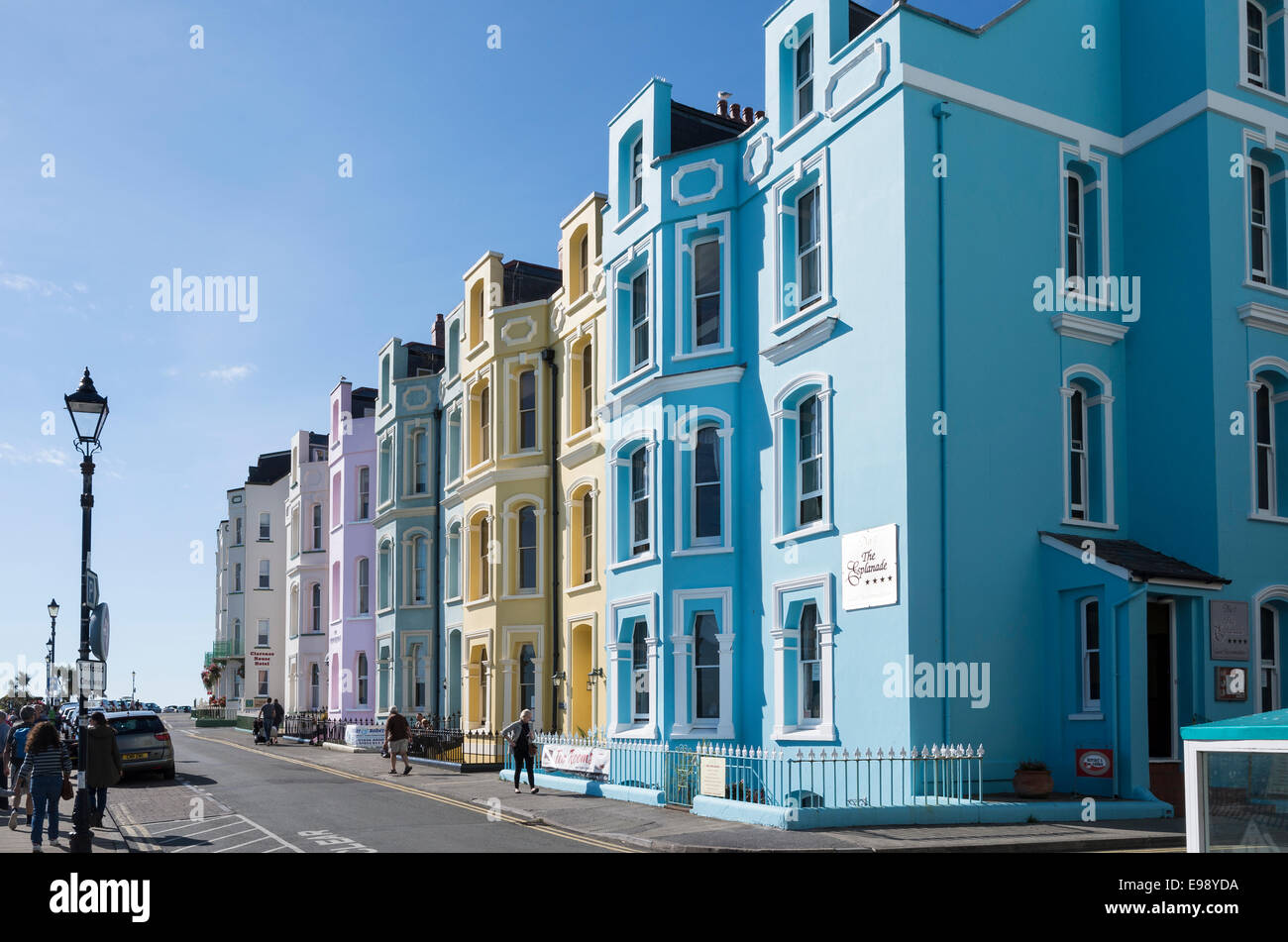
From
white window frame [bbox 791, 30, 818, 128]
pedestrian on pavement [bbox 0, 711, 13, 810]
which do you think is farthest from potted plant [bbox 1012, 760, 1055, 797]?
pedestrian on pavement [bbox 0, 711, 13, 810]

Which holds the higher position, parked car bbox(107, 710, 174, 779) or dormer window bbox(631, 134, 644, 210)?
dormer window bbox(631, 134, 644, 210)

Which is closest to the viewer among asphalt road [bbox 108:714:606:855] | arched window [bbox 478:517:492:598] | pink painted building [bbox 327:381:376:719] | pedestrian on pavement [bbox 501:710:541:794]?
asphalt road [bbox 108:714:606:855]

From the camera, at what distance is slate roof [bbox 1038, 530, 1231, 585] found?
Answer: 1914 cm

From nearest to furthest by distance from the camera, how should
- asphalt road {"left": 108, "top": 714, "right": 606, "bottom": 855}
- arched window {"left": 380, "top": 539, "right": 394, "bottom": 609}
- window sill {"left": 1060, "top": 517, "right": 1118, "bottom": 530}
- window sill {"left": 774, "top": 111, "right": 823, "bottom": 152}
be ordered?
asphalt road {"left": 108, "top": 714, "right": 606, "bottom": 855}, window sill {"left": 1060, "top": 517, "right": 1118, "bottom": 530}, window sill {"left": 774, "top": 111, "right": 823, "bottom": 152}, arched window {"left": 380, "top": 539, "right": 394, "bottom": 609}

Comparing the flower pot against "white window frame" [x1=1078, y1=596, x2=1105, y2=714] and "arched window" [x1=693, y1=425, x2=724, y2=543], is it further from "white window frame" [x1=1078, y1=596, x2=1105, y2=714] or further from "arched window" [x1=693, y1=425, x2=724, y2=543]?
"arched window" [x1=693, y1=425, x2=724, y2=543]

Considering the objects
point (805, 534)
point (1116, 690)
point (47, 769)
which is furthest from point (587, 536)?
point (47, 769)

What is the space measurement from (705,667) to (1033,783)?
6.95 m

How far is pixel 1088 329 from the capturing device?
2158 cm

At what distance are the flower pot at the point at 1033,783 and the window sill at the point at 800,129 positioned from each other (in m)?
11.5

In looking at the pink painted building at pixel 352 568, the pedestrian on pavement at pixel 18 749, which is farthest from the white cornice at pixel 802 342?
the pink painted building at pixel 352 568

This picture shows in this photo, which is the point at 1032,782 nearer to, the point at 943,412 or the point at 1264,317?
the point at 943,412

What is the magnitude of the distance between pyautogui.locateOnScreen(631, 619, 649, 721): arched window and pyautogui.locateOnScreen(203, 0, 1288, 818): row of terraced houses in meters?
0.08

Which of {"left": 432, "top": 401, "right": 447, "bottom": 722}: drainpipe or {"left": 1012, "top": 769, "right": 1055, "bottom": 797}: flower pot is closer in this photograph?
{"left": 1012, "top": 769, "right": 1055, "bottom": 797}: flower pot
